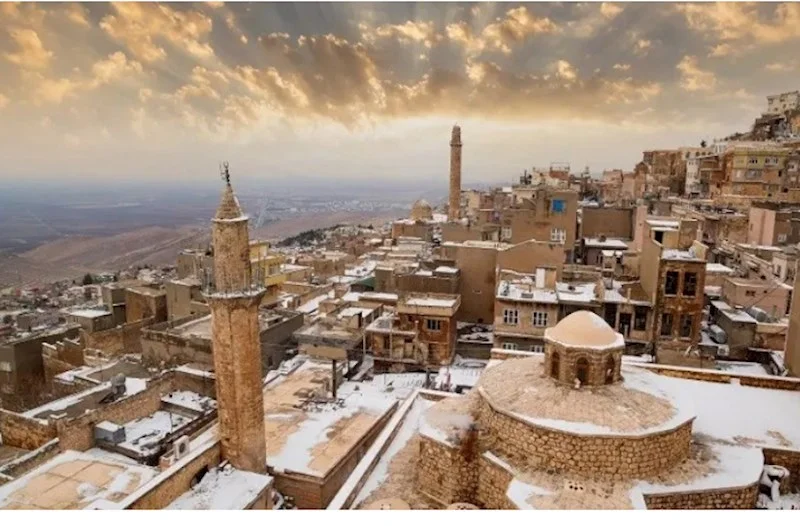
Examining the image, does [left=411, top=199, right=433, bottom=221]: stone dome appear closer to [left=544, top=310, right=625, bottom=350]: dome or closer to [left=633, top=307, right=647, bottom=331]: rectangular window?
[left=633, top=307, right=647, bottom=331]: rectangular window

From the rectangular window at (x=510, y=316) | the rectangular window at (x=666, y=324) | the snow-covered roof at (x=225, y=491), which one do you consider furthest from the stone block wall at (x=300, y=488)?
the rectangular window at (x=666, y=324)

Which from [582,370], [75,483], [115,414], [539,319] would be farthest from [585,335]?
[115,414]

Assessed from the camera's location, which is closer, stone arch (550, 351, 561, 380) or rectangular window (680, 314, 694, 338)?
stone arch (550, 351, 561, 380)

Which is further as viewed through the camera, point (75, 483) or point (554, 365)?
point (75, 483)

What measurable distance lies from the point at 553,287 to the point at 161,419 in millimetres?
7079

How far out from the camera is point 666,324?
8.99 m

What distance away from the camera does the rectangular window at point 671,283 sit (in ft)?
28.5

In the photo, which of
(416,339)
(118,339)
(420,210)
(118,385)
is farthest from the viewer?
(420,210)

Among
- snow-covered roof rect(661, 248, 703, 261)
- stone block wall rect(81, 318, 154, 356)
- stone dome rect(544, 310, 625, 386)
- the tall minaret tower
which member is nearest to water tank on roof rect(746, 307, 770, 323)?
snow-covered roof rect(661, 248, 703, 261)

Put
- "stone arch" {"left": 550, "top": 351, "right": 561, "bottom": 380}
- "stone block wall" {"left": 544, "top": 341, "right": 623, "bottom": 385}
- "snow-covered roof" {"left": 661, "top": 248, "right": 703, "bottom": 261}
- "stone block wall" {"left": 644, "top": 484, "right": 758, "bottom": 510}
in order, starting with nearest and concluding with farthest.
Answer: "stone block wall" {"left": 644, "top": 484, "right": 758, "bottom": 510} → "stone block wall" {"left": 544, "top": 341, "right": 623, "bottom": 385} → "stone arch" {"left": 550, "top": 351, "right": 561, "bottom": 380} → "snow-covered roof" {"left": 661, "top": 248, "right": 703, "bottom": 261}

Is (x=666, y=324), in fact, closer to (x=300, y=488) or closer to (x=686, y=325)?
(x=686, y=325)

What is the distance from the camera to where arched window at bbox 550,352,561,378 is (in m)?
4.66

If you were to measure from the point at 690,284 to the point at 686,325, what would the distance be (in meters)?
0.75

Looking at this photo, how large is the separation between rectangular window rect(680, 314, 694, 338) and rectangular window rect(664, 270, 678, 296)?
1.58 ft
